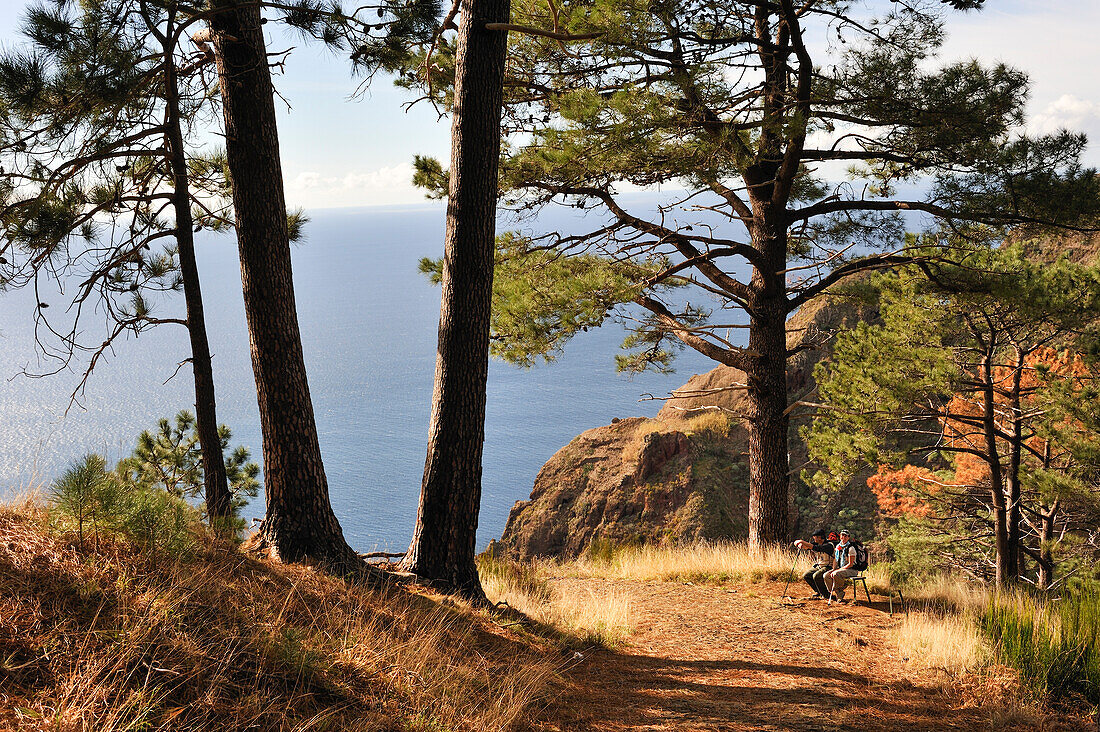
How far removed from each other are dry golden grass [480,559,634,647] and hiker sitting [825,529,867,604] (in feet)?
6.05

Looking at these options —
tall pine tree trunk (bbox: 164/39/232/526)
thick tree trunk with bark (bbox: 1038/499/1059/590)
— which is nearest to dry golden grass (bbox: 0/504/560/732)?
tall pine tree trunk (bbox: 164/39/232/526)

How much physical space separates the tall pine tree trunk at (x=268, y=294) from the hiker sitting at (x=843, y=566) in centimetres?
415

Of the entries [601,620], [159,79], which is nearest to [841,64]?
[601,620]

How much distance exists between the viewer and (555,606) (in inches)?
218

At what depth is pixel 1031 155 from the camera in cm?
695

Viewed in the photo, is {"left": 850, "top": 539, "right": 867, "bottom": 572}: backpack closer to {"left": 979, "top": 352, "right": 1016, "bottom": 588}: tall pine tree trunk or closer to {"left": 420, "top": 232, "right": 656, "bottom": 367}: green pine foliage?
{"left": 420, "top": 232, "right": 656, "bottom": 367}: green pine foliage

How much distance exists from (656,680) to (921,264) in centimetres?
563

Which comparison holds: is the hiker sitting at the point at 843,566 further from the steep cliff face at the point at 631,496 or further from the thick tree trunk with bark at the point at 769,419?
the steep cliff face at the point at 631,496

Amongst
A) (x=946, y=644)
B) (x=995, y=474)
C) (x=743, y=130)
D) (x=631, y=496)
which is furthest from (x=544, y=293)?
(x=631, y=496)

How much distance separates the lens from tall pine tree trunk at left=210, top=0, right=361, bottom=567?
4445mm

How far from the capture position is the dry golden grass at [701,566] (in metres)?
7.48

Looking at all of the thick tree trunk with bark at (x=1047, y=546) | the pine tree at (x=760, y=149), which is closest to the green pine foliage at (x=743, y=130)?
the pine tree at (x=760, y=149)

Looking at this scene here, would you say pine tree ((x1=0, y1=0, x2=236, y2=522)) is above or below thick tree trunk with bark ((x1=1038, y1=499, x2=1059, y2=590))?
above

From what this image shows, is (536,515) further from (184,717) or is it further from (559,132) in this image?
(184,717)
